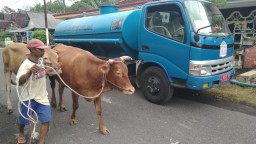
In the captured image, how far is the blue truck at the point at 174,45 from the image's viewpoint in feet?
16.2

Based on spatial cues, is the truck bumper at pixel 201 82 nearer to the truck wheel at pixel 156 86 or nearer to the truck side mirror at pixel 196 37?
the truck wheel at pixel 156 86

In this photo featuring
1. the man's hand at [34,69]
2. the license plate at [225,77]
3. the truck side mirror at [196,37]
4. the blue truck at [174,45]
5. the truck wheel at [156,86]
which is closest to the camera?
the man's hand at [34,69]

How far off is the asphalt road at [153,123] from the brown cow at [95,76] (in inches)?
15.7

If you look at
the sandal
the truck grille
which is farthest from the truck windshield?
the sandal

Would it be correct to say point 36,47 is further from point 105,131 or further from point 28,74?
point 105,131

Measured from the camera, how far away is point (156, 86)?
5578 mm

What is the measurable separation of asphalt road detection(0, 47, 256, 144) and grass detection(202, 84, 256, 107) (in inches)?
9.8

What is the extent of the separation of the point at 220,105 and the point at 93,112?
9.29 ft

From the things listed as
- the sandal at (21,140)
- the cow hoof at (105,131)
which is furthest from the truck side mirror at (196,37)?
the sandal at (21,140)

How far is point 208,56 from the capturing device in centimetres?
497

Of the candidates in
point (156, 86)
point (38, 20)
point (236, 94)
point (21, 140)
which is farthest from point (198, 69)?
point (38, 20)

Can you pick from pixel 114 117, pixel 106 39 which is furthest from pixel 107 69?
pixel 106 39

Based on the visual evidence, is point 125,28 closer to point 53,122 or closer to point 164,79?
point 164,79

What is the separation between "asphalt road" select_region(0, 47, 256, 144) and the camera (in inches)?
156
